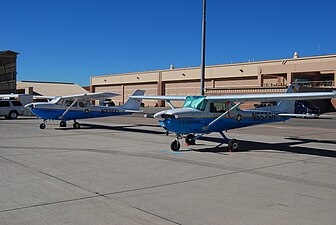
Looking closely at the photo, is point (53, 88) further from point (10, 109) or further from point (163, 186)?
point (163, 186)

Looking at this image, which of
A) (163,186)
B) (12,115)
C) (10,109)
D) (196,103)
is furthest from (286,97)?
(12,115)

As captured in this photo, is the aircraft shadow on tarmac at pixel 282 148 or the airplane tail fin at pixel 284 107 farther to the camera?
the airplane tail fin at pixel 284 107

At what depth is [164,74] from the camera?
88.2 meters

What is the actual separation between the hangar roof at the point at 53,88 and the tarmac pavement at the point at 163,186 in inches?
3047

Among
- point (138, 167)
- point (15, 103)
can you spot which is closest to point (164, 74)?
point (15, 103)

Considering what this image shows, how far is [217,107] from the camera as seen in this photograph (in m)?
14.1

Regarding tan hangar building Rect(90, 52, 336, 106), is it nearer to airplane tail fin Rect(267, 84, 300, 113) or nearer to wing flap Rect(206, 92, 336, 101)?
airplane tail fin Rect(267, 84, 300, 113)

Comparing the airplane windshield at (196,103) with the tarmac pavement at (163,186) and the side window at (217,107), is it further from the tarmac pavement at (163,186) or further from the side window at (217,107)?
the tarmac pavement at (163,186)

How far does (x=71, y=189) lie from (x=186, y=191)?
2.26 meters

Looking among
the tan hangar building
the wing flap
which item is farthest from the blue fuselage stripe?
the tan hangar building

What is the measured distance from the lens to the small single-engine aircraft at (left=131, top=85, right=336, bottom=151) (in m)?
12.7

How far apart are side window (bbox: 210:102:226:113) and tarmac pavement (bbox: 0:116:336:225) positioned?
5.18 feet

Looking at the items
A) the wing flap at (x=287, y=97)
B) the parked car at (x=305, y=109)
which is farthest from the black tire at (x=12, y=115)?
the parked car at (x=305, y=109)

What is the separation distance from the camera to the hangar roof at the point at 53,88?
8731cm
